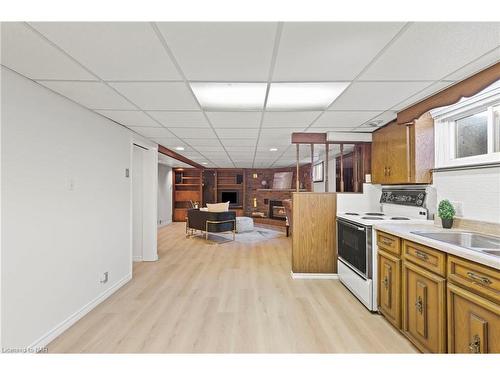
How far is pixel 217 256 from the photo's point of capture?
15.8 ft

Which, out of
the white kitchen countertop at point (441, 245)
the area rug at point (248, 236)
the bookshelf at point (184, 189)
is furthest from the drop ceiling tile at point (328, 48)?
the bookshelf at point (184, 189)

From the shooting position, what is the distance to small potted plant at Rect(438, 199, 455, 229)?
2316 mm

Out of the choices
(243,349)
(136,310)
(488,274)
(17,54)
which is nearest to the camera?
(488,274)

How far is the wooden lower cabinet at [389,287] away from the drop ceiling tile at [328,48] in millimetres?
1678

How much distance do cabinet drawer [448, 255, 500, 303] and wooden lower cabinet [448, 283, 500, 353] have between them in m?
0.04

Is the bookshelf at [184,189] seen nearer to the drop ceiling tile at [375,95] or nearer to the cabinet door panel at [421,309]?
the drop ceiling tile at [375,95]

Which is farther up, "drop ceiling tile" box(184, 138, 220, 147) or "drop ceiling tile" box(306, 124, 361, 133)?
"drop ceiling tile" box(306, 124, 361, 133)

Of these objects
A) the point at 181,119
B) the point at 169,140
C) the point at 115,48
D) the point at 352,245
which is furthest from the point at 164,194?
the point at 115,48

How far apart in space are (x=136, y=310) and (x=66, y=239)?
104 cm

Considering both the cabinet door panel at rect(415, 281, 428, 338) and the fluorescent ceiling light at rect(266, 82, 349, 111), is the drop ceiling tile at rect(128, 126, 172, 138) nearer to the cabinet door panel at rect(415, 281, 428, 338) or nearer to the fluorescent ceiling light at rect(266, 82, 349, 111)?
the fluorescent ceiling light at rect(266, 82, 349, 111)

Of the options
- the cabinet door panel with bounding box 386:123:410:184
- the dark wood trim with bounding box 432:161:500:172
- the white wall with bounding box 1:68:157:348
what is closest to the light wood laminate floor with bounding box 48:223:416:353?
the white wall with bounding box 1:68:157:348

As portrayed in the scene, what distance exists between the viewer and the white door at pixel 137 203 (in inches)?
175

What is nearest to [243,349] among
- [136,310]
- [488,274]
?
[136,310]

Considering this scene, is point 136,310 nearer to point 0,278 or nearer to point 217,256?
point 0,278
